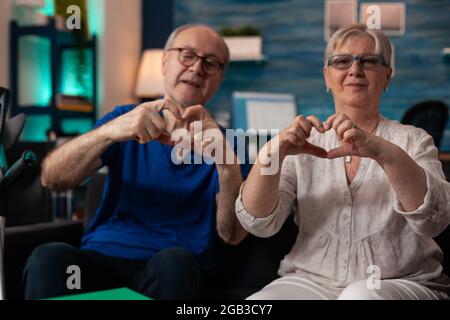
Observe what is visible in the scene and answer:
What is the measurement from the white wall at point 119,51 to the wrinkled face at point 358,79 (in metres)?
3.23

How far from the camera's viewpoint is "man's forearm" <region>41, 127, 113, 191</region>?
1.33 meters

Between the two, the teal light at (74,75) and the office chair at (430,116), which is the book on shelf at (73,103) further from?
the office chair at (430,116)

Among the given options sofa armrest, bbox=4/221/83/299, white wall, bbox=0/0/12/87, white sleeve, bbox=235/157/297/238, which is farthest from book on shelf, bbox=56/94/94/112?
white sleeve, bbox=235/157/297/238

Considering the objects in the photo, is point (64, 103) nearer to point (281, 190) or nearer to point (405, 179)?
point (281, 190)

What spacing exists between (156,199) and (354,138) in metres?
0.61

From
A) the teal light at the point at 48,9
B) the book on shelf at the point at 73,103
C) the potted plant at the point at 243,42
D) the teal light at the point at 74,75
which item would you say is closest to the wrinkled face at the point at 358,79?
the book on shelf at the point at 73,103

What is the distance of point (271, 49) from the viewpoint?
4.62m

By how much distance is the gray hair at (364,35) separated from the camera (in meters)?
1.22

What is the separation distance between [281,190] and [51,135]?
8.42 feet

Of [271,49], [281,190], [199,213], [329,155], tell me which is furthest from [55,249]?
[271,49]

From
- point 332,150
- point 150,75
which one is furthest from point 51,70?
point 332,150

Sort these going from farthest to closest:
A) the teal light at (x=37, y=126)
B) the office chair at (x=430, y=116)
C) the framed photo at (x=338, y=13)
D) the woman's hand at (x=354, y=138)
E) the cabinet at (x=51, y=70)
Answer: the framed photo at (x=338, y=13) < the teal light at (x=37, y=126) < the cabinet at (x=51, y=70) < the office chair at (x=430, y=116) < the woman's hand at (x=354, y=138)

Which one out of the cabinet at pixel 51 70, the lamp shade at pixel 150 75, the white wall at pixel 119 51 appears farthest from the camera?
the lamp shade at pixel 150 75

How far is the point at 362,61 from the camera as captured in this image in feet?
3.96
